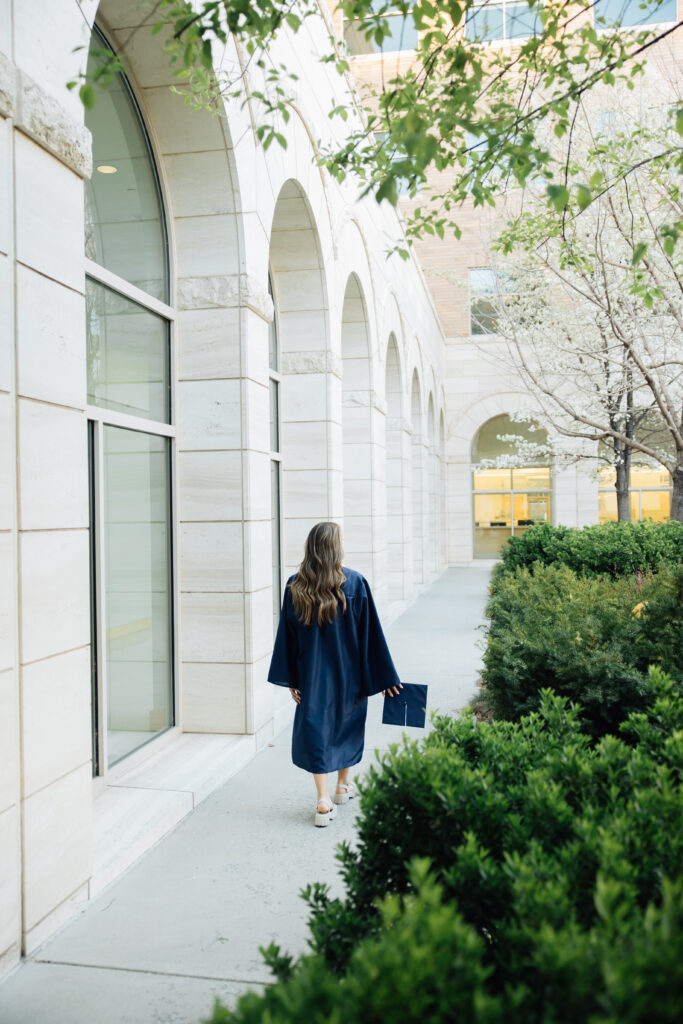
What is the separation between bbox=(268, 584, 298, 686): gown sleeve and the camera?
195 inches

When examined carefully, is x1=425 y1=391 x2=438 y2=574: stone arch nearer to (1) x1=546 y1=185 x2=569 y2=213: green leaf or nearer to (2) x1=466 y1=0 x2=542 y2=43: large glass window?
(2) x1=466 y1=0 x2=542 y2=43: large glass window

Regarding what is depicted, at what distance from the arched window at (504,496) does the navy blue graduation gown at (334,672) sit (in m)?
23.7

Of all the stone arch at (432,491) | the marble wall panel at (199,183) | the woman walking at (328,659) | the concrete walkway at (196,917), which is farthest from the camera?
the stone arch at (432,491)

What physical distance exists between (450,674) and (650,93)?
10671 millimetres

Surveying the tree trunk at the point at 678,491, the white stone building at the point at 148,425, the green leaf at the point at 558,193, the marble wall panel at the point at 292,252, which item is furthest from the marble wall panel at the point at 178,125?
the tree trunk at the point at 678,491

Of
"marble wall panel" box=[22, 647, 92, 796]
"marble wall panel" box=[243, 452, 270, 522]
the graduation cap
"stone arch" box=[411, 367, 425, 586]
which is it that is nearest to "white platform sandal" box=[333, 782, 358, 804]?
the graduation cap

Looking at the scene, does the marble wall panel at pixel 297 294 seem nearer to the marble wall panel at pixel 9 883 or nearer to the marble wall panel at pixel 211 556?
the marble wall panel at pixel 211 556

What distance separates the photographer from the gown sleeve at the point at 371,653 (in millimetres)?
4965

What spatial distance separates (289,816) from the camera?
4.91 meters

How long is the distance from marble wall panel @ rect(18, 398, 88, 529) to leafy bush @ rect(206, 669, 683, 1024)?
6.22 feet

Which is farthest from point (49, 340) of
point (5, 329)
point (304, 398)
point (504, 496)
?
point (504, 496)

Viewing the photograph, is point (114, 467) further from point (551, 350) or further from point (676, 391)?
point (676, 391)

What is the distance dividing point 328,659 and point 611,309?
27.7 ft

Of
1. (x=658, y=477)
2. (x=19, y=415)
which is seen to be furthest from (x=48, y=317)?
(x=658, y=477)
